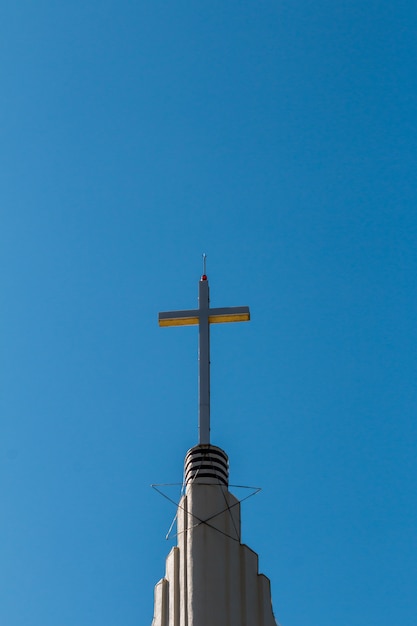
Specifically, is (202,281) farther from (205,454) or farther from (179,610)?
(179,610)

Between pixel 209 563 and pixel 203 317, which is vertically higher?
→ pixel 203 317

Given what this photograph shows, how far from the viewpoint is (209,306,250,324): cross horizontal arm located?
32688 mm

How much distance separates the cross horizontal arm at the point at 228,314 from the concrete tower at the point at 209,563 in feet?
9.60

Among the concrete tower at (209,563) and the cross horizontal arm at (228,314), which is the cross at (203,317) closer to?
the cross horizontal arm at (228,314)

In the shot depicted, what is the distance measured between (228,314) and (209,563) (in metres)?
6.89

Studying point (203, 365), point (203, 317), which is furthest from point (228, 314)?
point (203, 365)

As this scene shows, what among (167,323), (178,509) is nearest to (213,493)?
(178,509)

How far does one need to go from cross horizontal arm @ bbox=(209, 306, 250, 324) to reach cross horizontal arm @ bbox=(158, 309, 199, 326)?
0.40 meters

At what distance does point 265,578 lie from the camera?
28906mm

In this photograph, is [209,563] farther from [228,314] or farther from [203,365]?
[228,314]

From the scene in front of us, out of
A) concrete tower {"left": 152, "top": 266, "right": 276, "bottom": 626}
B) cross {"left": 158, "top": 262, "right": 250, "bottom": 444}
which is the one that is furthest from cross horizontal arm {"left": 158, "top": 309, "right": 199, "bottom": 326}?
concrete tower {"left": 152, "top": 266, "right": 276, "bottom": 626}

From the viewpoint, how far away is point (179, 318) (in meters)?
32.8

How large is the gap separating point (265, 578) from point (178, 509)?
250 centimetres

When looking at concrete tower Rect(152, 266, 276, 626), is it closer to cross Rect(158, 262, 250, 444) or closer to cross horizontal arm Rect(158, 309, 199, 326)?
A: cross Rect(158, 262, 250, 444)
